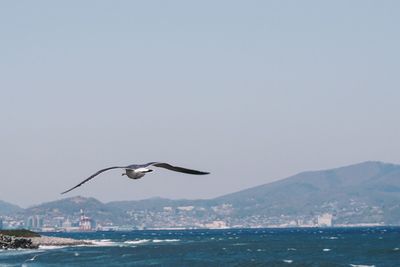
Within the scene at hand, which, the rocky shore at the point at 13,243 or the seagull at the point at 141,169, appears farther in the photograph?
the rocky shore at the point at 13,243

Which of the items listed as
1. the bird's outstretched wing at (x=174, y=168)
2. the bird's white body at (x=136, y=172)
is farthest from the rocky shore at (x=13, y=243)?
the bird's outstretched wing at (x=174, y=168)

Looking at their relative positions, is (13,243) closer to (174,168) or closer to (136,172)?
(136,172)

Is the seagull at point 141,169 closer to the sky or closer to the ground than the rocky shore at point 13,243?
closer to the ground

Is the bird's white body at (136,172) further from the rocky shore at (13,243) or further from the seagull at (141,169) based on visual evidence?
the rocky shore at (13,243)

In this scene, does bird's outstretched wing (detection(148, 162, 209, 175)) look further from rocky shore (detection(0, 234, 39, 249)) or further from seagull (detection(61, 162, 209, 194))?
rocky shore (detection(0, 234, 39, 249))

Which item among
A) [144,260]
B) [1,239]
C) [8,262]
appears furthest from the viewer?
[1,239]

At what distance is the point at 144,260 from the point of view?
124500mm

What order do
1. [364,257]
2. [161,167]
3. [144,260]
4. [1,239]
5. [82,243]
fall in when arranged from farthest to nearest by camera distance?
[82,243] → [1,239] → [364,257] → [144,260] → [161,167]

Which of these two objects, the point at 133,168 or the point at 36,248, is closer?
the point at 133,168

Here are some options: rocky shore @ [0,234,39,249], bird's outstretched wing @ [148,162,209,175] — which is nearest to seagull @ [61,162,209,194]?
bird's outstretched wing @ [148,162,209,175]

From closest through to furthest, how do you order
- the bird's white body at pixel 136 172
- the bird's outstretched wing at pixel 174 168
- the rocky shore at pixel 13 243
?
the bird's outstretched wing at pixel 174 168 < the bird's white body at pixel 136 172 < the rocky shore at pixel 13 243

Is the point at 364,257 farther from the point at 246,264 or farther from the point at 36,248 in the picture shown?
the point at 36,248

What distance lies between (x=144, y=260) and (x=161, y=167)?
10359cm

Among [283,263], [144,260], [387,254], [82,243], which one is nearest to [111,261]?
[144,260]
